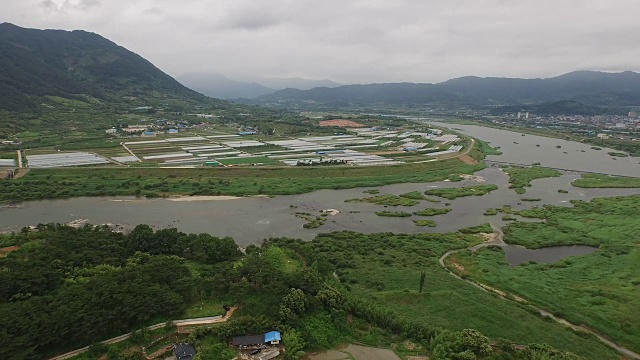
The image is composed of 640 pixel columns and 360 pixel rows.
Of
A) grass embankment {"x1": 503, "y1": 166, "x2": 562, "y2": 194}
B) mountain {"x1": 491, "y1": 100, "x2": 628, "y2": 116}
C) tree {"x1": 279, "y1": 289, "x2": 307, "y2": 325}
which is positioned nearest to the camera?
tree {"x1": 279, "y1": 289, "x2": 307, "y2": 325}

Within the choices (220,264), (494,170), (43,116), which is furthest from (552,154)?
(43,116)

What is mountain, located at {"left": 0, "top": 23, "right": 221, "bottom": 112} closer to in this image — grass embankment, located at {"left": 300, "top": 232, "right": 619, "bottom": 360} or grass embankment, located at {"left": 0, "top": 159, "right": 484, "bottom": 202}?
grass embankment, located at {"left": 0, "top": 159, "right": 484, "bottom": 202}

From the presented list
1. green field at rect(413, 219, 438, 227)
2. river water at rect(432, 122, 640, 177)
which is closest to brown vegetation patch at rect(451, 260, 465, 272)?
green field at rect(413, 219, 438, 227)

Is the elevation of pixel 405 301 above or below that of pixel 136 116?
below

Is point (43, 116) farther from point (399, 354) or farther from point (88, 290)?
point (399, 354)

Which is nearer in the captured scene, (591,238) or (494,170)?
(591,238)

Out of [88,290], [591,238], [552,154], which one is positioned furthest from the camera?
[552,154]
